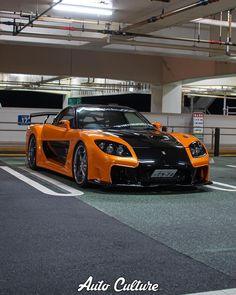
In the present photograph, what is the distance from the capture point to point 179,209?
18.3 feet

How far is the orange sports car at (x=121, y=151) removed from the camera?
6.46 meters

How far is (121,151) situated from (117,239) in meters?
2.47

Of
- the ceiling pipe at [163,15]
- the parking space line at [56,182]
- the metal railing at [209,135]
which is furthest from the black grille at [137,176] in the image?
the metal railing at [209,135]

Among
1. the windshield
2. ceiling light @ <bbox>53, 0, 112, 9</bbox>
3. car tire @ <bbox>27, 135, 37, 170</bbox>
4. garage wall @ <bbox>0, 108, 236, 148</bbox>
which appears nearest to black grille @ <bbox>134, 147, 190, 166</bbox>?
the windshield

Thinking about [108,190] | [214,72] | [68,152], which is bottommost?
[108,190]

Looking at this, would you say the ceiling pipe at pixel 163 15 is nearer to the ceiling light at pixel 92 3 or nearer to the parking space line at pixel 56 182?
the ceiling light at pixel 92 3

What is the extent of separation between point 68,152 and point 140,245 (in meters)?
3.68

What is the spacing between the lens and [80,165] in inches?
277

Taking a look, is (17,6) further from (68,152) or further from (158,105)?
(158,105)

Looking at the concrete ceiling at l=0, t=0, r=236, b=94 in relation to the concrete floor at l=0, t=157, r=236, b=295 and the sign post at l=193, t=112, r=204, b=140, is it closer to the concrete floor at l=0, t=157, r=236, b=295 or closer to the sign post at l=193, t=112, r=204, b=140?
the sign post at l=193, t=112, r=204, b=140

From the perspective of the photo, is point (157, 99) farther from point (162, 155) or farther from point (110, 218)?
point (110, 218)

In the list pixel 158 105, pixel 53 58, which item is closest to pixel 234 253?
pixel 53 58

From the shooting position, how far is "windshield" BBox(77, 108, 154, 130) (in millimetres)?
7656

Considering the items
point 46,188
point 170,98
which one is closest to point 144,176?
point 46,188
